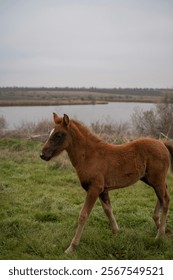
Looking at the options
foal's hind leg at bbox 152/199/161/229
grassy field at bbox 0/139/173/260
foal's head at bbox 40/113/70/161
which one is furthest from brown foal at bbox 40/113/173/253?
grassy field at bbox 0/139/173/260

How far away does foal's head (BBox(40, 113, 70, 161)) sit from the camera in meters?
5.03

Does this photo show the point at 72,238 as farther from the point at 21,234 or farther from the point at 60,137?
the point at 60,137

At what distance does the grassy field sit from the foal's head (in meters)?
1.34

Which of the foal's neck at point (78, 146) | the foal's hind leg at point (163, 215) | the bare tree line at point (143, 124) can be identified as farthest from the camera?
the bare tree line at point (143, 124)

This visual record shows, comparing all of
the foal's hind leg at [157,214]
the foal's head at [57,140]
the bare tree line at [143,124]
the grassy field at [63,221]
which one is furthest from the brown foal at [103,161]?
the bare tree line at [143,124]

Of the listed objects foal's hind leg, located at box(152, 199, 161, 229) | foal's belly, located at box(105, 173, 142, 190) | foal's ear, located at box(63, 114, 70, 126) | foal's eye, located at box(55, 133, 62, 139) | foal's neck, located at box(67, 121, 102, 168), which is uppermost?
foal's ear, located at box(63, 114, 70, 126)

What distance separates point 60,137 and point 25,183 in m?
4.96

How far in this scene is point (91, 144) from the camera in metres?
5.26

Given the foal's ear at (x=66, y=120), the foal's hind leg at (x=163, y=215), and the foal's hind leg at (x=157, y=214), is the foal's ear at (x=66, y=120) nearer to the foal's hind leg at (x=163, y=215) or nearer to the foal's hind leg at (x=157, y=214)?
the foal's hind leg at (x=163, y=215)

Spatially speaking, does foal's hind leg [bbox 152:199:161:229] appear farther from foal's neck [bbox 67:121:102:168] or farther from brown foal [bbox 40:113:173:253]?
foal's neck [bbox 67:121:102:168]

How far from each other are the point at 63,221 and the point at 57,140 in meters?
2.02

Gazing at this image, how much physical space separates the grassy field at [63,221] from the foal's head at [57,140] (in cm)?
134

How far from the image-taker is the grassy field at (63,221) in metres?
4.91

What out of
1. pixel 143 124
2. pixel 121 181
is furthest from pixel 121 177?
pixel 143 124
